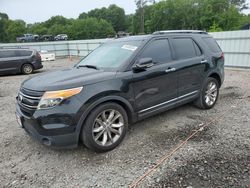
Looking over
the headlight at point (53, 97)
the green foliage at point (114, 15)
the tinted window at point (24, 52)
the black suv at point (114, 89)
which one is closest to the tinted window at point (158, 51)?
the black suv at point (114, 89)

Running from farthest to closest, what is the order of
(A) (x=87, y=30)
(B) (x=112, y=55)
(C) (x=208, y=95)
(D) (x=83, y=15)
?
1. (D) (x=83, y=15)
2. (A) (x=87, y=30)
3. (C) (x=208, y=95)
4. (B) (x=112, y=55)

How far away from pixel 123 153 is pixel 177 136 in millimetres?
1064

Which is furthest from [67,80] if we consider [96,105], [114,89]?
[114,89]

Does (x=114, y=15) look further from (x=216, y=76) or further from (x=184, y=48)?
(x=184, y=48)

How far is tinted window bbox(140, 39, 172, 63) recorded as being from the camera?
3.78m

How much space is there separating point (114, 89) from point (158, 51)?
1.25 meters

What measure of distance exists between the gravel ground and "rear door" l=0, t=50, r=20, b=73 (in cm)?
869

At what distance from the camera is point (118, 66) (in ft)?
11.5

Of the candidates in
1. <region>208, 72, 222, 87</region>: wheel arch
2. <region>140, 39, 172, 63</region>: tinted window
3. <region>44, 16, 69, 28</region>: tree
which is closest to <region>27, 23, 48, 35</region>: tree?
<region>44, 16, 69, 28</region>: tree

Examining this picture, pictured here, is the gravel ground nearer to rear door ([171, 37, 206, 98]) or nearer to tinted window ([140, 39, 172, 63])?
rear door ([171, 37, 206, 98])

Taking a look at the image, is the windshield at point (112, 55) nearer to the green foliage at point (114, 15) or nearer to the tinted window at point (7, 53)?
the tinted window at point (7, 53)

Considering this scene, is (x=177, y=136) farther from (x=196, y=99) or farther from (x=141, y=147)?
(x=196, y=99)

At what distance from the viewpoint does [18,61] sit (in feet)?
39.9

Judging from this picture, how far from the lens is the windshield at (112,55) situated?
3.66m
